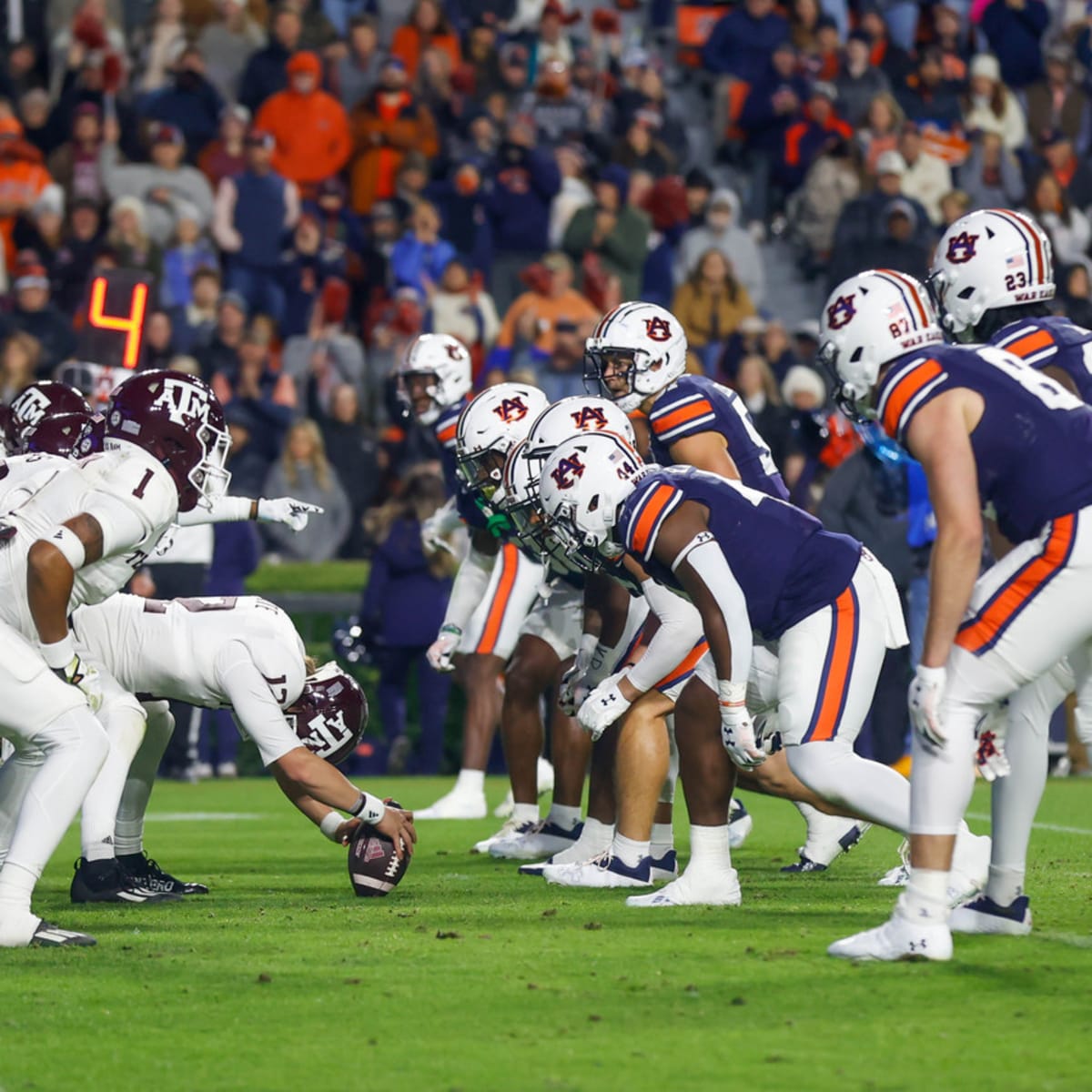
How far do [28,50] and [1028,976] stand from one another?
50.1 feet

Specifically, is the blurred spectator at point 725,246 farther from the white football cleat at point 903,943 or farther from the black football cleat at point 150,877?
the white football cleat at point 903,943

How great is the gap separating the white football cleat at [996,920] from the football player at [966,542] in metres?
0.52

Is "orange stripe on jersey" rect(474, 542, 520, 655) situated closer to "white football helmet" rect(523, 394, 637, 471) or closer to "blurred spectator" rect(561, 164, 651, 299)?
"white football helmet" rect(523, 394, 637, 471)

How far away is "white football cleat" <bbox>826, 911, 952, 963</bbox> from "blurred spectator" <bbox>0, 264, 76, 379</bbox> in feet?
36.4

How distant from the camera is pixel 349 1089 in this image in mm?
4375

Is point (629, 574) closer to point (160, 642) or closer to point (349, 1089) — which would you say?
point (160, 642)

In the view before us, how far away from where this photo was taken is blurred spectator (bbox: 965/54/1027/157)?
2025cm

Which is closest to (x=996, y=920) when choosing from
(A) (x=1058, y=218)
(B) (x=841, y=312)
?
(B) (x=841, y=312)

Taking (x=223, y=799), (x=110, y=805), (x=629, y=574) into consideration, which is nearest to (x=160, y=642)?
(x=110, y=805)

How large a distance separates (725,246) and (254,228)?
414 centimetres

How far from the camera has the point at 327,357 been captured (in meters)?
16.5

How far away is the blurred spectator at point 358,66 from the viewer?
19.3 meters

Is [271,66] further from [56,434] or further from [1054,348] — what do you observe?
[1054,348]

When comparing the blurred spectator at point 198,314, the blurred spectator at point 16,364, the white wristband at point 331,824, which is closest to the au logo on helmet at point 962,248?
the white wristband at point 331,824
